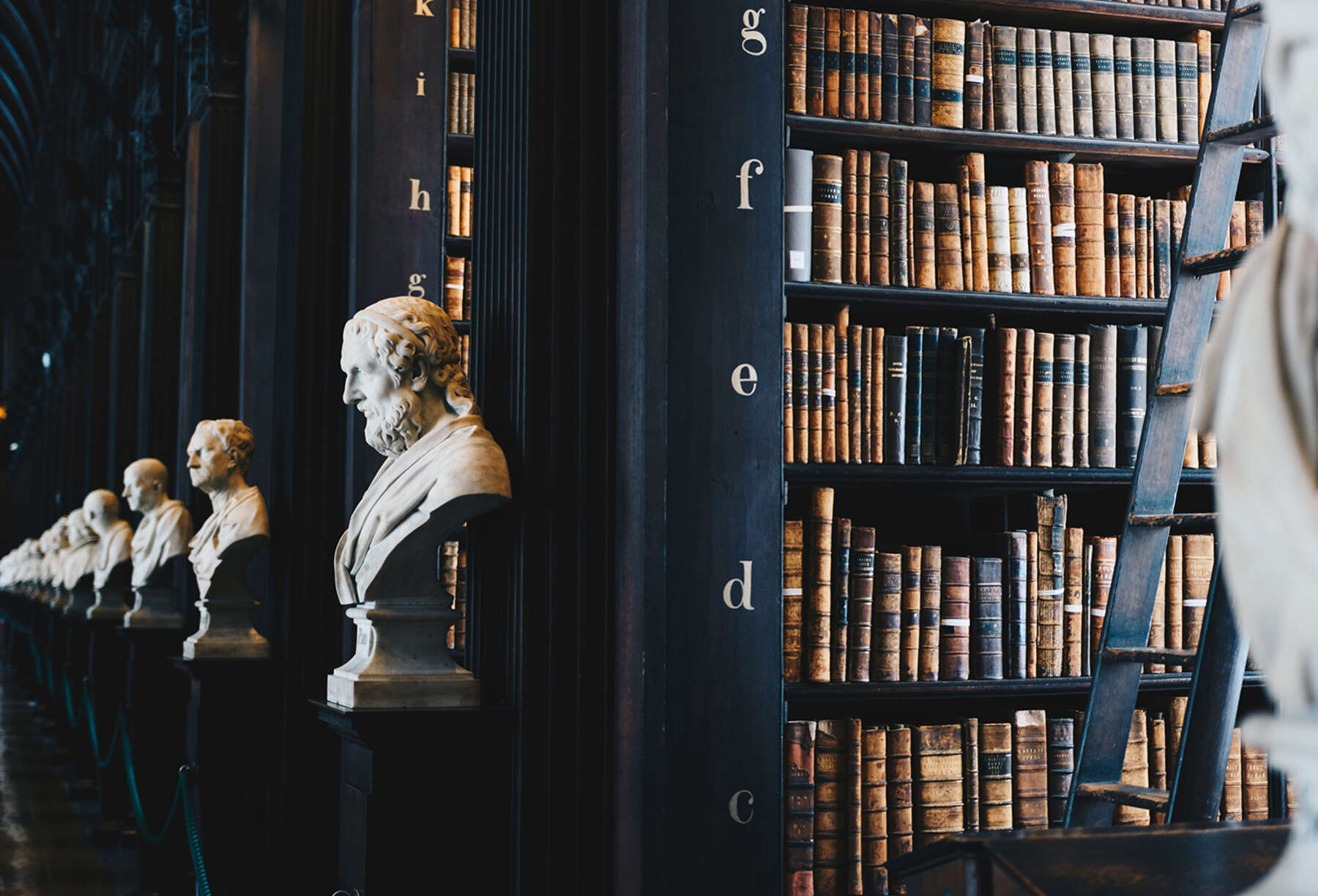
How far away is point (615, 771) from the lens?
2535 millimetres

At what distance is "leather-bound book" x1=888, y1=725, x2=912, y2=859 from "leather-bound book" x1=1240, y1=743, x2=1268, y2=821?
0.82 meters

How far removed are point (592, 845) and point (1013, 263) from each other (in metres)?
1.61

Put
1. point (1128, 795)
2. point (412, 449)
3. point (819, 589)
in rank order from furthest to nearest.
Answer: point (819, 589), point (412, 449), point (1128, 795)

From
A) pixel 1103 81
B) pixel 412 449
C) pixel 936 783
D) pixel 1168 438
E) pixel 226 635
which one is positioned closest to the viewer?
pixel 1168 438

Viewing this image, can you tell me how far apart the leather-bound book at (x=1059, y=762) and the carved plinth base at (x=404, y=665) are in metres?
1.28

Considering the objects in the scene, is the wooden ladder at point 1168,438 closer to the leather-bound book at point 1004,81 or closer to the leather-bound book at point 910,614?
the leather-bound book at point 910,614

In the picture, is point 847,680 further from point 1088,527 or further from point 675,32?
point 675,32

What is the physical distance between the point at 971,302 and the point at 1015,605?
675 mm

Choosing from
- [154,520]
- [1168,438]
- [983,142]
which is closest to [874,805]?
[1168,438]

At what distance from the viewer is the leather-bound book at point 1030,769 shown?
306 centimetres

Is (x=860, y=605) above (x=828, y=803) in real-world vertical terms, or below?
above

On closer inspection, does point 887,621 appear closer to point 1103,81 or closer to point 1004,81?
point 1004,81

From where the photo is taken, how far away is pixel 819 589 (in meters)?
2.88

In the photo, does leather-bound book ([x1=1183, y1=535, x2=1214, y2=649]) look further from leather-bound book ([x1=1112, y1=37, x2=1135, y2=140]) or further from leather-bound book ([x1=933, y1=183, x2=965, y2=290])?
leather-bound book ([x1=1112, y1=37, x2=1135, y2=140])
